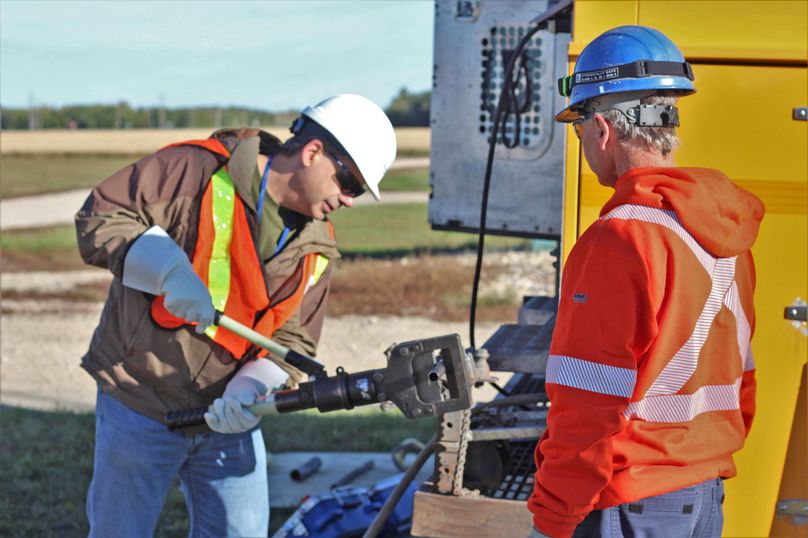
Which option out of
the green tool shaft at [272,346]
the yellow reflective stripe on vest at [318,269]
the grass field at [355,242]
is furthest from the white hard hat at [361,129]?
the grass field at [355,242]

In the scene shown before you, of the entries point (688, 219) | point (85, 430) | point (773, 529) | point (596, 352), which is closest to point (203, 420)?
point (596, 352)

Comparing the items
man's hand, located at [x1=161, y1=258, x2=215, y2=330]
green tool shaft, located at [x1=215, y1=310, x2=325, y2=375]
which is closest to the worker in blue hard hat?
green tool shaft, located at [x1=215, y1=310, x2=325, y2=375]

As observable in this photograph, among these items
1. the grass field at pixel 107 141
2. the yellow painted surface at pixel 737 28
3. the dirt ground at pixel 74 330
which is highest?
the grass field at pixel 107 141

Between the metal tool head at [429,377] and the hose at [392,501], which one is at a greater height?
the metal tool head at [429,377]

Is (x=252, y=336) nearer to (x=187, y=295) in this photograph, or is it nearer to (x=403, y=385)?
(x=187, y=295)

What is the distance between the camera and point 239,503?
349cm

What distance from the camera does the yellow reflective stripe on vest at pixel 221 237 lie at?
3250mm

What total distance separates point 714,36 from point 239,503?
229cm

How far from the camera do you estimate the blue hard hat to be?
2.42 meters

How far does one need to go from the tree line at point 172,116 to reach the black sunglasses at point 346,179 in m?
26.6

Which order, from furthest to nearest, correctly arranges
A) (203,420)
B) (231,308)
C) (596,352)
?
(231,308), (203,420), (596,352)

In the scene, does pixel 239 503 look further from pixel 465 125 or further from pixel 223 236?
pixel 465 125

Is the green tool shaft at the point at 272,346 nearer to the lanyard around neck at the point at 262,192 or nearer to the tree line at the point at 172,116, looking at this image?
the lanyard around neck at the point at 262,192

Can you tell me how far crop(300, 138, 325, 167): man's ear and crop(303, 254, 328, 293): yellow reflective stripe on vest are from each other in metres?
0.41
